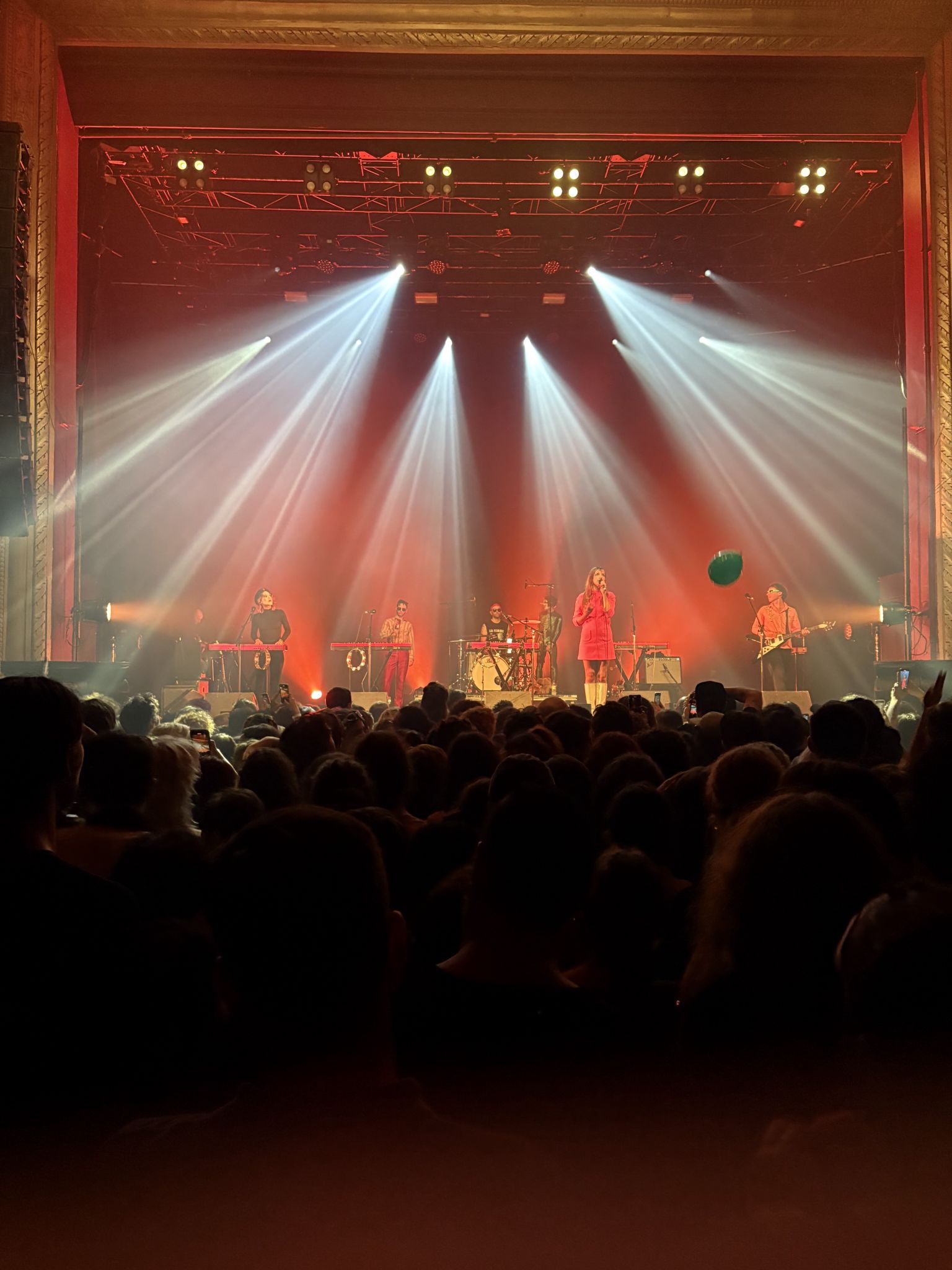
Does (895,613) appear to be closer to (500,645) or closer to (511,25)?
(500,645)

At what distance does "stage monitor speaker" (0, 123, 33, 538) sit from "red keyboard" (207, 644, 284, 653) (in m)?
6.47

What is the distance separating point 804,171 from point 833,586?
7.38 m

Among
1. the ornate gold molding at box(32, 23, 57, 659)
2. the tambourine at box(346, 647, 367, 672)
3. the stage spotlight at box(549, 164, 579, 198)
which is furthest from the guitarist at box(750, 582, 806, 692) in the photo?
the ornate gold molding at box(32, 23, 57, 659)

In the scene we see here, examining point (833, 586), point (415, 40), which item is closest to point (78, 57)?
point (415, 40)

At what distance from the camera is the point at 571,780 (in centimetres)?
329

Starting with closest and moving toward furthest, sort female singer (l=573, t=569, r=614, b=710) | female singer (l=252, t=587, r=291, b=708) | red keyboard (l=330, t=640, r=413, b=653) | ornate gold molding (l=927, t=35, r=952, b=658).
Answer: ornate gold molding (l=927, t=35, r=952, b=658) < female singer (l=573, t=569, r=614, b=710) < female singer (l=252, t=587, r=291, b=708) < red keyboard (l=330, t=640, r=413, b=653)

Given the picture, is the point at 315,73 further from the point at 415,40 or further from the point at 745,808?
the point at 745,808

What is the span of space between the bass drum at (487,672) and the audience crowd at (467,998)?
42.6 feet

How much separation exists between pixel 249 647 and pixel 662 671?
5.91 m

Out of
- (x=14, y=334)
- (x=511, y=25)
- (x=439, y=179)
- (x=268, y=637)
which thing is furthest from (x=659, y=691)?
(x=14, y=334)

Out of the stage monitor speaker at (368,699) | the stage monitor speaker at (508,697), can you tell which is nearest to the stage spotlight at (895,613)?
the stage monitor speaker at (508,697)

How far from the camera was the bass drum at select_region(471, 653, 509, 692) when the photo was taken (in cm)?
1520

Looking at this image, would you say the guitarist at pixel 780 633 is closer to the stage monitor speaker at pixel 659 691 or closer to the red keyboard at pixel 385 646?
the stage monitor speaker at pixel 659 691

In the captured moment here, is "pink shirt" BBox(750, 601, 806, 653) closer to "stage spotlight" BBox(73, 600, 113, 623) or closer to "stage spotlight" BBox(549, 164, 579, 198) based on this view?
"stage spotlight" BBox(549, 164, 579, 198)
